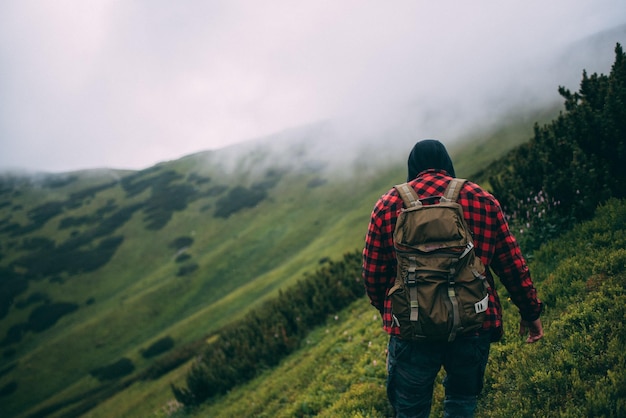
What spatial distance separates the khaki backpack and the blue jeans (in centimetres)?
30

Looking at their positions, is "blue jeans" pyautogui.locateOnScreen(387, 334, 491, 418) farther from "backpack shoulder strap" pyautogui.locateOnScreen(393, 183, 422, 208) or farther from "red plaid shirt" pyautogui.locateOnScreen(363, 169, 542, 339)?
"backpack shoulder strap" pyautogui.locateOnScreen(393, 183, 422, 208)

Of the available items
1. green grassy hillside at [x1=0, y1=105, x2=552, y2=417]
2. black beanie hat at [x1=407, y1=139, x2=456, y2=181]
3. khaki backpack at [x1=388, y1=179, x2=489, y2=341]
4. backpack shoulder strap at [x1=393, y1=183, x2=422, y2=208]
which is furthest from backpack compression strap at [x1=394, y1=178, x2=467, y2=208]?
green grassy hillside at [x1=0, y1=105, x2=552, y2=417]

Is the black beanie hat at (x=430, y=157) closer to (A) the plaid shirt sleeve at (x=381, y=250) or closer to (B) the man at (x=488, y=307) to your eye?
(B) the man at (x=488, y=307)

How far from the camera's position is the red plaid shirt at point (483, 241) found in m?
3.40

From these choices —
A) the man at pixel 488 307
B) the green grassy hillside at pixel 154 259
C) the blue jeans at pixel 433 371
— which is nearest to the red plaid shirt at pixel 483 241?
the man at pixel 488 307

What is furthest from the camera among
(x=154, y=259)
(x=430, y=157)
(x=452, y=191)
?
(x=154, y=259)

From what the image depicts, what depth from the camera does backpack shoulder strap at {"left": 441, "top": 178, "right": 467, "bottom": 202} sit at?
329cm

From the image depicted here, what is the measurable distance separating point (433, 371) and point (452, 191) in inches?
73.9

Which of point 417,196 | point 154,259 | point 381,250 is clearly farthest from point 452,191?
point 154,259

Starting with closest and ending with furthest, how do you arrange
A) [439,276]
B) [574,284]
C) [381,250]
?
1. [439,276]
2. [381,250]
3. [574,284]

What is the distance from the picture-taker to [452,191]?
3.33 meters

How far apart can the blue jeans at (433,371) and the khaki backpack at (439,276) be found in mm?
300

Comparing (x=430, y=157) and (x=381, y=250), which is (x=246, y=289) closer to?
(x=381, y=250)

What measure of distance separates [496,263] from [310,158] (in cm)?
10759
